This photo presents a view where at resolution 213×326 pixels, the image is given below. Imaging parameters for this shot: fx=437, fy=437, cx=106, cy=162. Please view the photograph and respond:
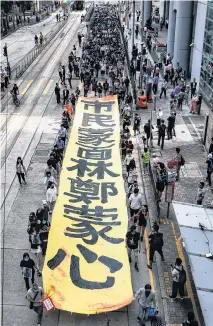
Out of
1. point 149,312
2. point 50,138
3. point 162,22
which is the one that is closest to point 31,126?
point 50,138

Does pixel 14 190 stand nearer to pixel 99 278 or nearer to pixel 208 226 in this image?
pixel 99 278

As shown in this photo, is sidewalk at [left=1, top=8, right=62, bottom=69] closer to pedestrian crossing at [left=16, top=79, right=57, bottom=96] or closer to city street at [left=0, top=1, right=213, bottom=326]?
pedestrian crossing at [left=16, top=79, right=57, bottom=96]

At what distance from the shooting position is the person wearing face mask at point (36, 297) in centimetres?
1058

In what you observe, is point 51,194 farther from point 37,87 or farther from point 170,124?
point 37,87

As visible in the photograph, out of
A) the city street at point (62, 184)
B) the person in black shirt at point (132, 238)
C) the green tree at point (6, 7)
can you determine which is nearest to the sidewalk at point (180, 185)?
the city street at point (62, 184)

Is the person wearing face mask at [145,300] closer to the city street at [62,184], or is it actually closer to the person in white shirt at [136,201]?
the city street at [62,184]

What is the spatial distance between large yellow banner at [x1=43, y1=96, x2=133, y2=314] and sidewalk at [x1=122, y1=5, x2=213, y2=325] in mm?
1358

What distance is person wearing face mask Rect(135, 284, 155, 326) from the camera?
412 inches

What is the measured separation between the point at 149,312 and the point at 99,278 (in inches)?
63.6

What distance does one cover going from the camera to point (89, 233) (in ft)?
44.8

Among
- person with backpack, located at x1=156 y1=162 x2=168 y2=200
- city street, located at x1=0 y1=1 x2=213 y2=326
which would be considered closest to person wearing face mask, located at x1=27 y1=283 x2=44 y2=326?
city street, located at x1=0 y1=1 x2=213 y2=326

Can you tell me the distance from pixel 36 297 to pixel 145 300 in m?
2.66

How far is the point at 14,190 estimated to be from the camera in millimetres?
17906

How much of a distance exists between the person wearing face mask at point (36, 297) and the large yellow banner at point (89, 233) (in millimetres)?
402
